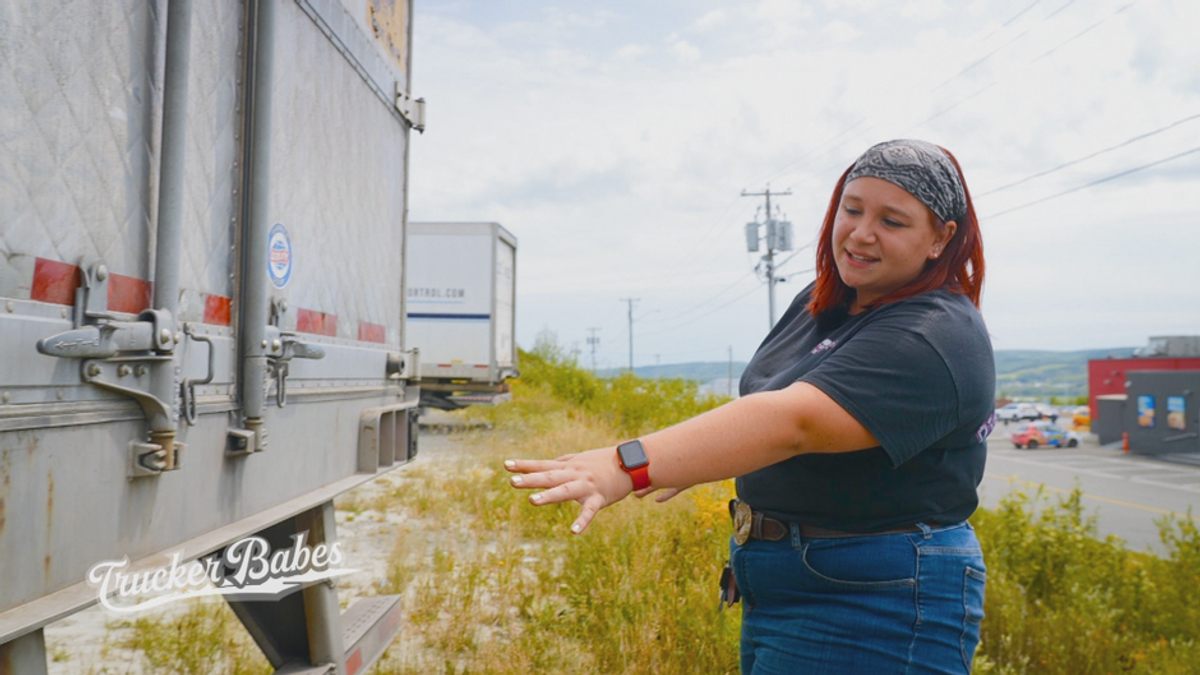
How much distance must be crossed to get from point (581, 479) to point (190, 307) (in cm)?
145

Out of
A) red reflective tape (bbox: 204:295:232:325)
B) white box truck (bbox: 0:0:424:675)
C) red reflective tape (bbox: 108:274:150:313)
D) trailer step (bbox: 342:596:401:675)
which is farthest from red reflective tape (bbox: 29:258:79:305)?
trailer step (bbox: 342:596:401:675)

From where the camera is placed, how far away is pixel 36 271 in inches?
66.1

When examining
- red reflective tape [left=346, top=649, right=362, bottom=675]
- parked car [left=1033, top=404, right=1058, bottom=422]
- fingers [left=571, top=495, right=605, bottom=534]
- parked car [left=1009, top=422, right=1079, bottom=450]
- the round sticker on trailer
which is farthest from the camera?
parked car [left=1033, top=404, right=1058, bottom=422]

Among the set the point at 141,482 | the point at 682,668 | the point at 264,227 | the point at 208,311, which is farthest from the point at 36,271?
the point at 682,668

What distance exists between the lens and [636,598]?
16.4 feet

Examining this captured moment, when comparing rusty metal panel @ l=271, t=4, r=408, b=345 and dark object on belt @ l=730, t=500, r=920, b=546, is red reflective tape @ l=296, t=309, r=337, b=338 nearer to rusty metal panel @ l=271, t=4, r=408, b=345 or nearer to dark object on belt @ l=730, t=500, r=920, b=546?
rusty metal panel @ l=271, t=4, r=408, b=345

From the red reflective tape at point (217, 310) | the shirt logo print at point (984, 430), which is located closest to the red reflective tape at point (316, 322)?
the red reflective tape at point (217, 310)

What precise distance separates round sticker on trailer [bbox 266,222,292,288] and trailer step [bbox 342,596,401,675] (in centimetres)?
170

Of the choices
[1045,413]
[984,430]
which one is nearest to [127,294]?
[984,430]

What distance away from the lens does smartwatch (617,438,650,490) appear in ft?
4.93

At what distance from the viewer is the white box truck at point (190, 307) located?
66.1 inches

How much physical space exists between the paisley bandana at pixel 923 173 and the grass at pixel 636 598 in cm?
296

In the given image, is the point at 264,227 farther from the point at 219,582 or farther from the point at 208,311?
the point at 219,582

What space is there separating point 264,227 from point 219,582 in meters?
1.34
